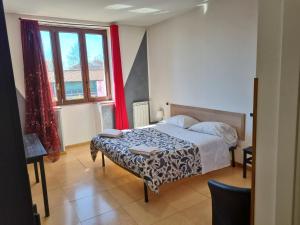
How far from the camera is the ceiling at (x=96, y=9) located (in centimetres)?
332

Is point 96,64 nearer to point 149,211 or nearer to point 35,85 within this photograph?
point 35,85

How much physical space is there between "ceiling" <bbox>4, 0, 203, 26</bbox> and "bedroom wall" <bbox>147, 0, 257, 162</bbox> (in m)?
0.35

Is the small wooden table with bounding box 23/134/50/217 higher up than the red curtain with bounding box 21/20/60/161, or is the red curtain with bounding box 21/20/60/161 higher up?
the red curtain with bounding box 21/20/60/161

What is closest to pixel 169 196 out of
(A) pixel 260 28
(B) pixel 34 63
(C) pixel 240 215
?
(C) pixel 240 215

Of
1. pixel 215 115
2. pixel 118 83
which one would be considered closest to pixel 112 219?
pixel 215 115

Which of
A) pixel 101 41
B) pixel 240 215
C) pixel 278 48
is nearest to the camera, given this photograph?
pixel 278 48

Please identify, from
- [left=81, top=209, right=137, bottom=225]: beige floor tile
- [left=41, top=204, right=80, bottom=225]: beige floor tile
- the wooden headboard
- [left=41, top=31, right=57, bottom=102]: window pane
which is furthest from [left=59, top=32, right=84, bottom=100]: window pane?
[left=81, top=209, right=137, bottom=225]: beige floor tile

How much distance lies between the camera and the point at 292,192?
2.25 feet

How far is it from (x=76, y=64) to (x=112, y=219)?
11.1 ft

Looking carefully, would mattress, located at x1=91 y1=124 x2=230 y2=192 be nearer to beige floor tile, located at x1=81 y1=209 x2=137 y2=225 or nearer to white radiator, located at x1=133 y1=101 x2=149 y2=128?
beige floor tile, located at x1=81 y1=209 x2=137 y2=225

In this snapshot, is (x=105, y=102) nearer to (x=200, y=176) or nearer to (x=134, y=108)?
(x=134, y=108)

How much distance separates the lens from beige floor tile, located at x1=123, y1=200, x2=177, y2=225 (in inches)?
89.5

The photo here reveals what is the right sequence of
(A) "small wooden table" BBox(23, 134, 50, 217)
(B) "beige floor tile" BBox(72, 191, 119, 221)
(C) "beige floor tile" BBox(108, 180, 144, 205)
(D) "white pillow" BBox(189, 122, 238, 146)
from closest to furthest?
1. (A) "small wooden table" BBox(23, 134, 50, 217)
2. (B) "beige floor tile" BBox(72, 191, 119, 221)
3. (C) "beige floor tile" BBox(108, 180, 144, 205)
4. (D) "white pillow" BBox(189, 122, 238, 146)

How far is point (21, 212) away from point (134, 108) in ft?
15.5
